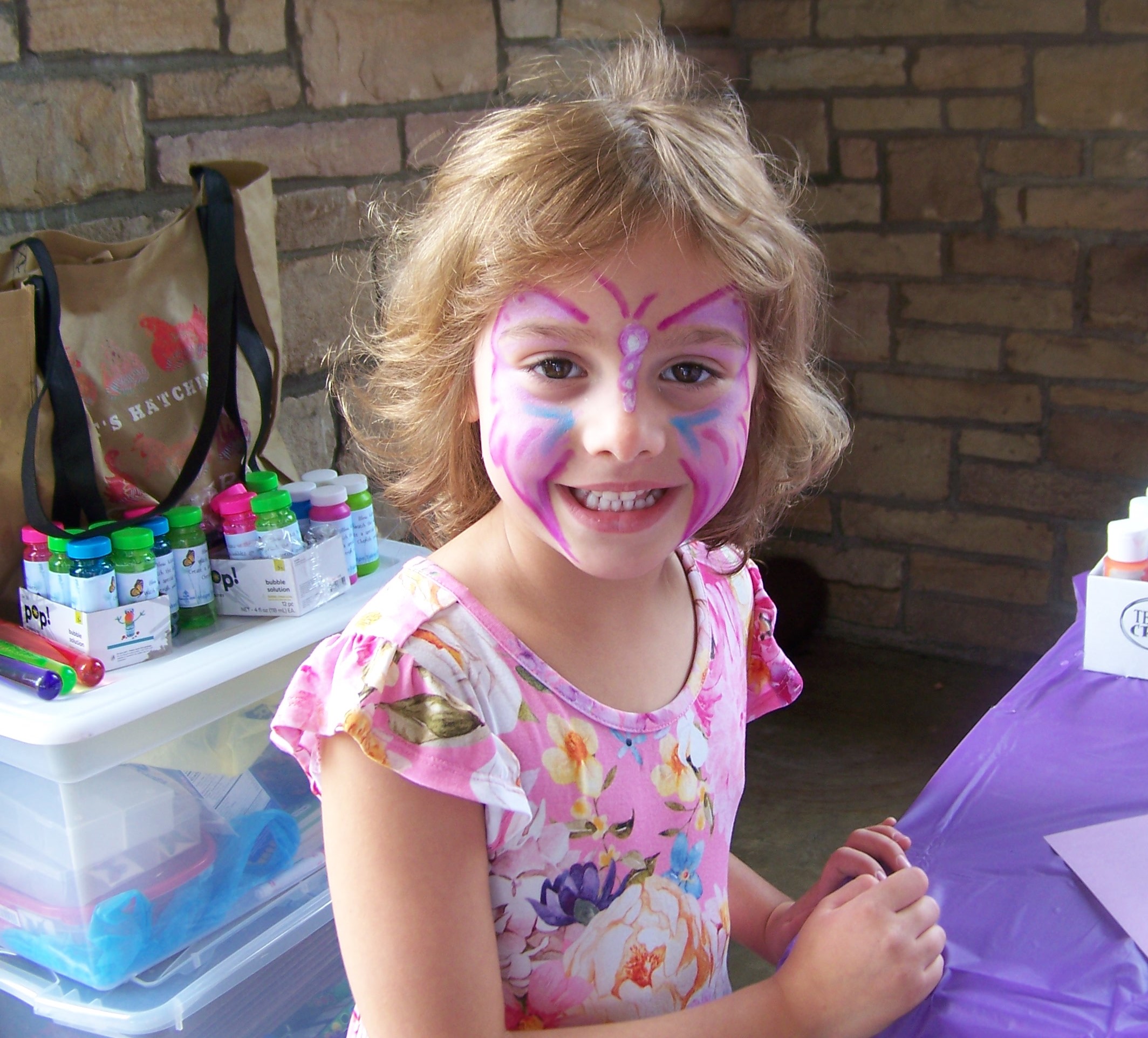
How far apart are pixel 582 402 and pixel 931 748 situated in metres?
1.99

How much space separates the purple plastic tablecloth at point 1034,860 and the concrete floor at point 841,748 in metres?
0.96

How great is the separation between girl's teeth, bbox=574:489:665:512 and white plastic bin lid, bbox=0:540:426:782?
1.83ft

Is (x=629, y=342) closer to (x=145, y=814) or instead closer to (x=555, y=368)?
(x=555, y=368)

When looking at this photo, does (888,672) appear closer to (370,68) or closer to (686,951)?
(370,68)

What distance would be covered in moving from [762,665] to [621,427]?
0.43 meters

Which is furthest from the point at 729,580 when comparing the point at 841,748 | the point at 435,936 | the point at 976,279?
the point at 976,279

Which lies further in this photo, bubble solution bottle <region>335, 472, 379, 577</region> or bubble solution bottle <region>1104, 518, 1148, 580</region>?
bubble solution bottle <region>335, 472, 379, 577</region>

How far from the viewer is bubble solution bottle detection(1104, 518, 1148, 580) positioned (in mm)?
1219

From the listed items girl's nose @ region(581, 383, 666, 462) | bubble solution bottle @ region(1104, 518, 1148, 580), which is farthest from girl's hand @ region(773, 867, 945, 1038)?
bubble solution bottle @ region(1104, 518, 1148, 580)

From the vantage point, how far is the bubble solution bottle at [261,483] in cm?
141

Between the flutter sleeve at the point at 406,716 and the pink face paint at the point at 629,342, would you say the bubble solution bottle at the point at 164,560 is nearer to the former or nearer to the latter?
the flutter sleeve at the point at 406,716

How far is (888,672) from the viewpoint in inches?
113

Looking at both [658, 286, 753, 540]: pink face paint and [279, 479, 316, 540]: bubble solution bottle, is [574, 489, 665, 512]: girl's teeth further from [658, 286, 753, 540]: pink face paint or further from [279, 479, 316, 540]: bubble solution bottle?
[279, 479, 316, 540]: bubble solution bottle

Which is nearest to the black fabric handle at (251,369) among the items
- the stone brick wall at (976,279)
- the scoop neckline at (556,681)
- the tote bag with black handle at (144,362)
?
the tote bag with black handle at (144,362)
